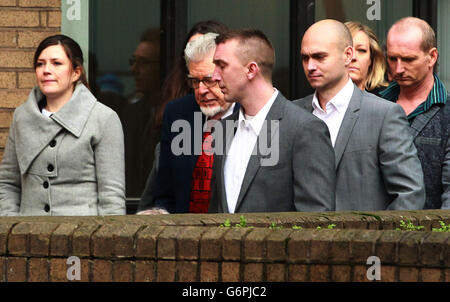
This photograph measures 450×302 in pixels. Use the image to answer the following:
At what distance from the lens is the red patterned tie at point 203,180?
6.54m

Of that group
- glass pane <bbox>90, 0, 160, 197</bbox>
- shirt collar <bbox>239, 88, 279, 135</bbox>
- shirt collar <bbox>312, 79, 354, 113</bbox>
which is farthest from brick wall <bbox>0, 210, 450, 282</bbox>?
glass pane <bbox>90, 0, 160, 197</bbox>

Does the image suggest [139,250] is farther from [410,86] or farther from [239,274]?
[410,86]

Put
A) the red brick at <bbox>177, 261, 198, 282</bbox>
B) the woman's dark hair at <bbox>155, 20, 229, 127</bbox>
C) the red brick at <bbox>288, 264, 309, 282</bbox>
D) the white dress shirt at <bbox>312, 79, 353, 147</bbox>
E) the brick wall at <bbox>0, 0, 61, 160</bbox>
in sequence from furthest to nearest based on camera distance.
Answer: the brick wall at <bbox>0, 0, 61, 160</bbox>, the woman's dark hair at <bbox>155, 20, 229, 127</bbox>, the white dress shirt at <bbox>312, 79, 353, 147</bbox>, the red brick at <bbox>177, 261, 198, 282</bbox>, the red brick at <bbox>288, 264, 309, 282</bbox>

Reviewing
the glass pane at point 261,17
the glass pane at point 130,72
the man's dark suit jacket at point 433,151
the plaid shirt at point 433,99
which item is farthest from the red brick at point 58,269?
the glass pane at point 261,17

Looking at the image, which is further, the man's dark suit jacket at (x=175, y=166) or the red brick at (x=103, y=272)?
the man's dark suit jacket at (x=175, y=166)

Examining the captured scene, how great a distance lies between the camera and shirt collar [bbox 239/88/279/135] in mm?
5988

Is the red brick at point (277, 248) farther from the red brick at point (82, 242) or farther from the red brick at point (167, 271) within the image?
the red brick at point (82, 242)

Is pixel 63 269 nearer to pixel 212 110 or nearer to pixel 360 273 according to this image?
pixel 360 273

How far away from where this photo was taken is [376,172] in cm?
620

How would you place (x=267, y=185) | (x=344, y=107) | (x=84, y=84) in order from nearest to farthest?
(x=267, y=185), (x=344, y=107), (x=84, y=84)

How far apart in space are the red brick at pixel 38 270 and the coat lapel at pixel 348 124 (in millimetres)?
2010

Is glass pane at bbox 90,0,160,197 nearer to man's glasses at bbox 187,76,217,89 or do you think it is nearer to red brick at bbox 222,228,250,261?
man's glasses at bbox 187,76,217,89
